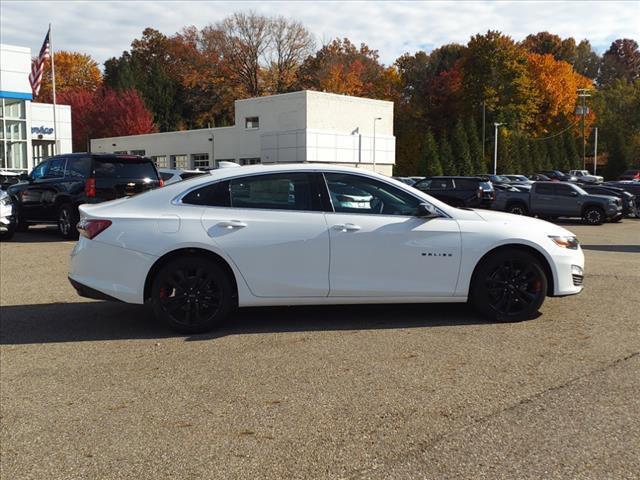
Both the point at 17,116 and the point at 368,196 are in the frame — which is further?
the point at 17,116

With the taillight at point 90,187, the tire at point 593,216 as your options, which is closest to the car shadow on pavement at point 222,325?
the taillight at point 90,187

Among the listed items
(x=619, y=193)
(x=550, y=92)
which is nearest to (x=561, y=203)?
(x=619, y=193)

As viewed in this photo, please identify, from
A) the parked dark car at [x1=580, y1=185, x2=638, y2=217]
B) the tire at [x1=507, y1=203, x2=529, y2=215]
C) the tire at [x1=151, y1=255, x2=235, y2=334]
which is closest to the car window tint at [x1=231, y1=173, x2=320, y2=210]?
the tire at [x1=151, y1=255, x2=235, y2=334]

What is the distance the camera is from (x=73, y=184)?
45.2ft

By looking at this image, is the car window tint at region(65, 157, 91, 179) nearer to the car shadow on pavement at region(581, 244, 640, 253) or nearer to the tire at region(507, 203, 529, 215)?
the car shadow on pavement at region(581, 244, 640, 253)

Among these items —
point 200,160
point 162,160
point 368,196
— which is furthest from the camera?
point 162,160

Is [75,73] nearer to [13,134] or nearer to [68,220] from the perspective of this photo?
[13,134]

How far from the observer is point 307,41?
6894 centimetres

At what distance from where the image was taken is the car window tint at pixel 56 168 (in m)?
14.0

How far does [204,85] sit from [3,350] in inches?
2800

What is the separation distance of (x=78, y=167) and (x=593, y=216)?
17.8 meters

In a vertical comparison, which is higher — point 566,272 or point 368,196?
point 368,196

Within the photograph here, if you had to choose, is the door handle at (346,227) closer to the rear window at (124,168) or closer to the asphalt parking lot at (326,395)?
the asphalt parking lot at (326,395)

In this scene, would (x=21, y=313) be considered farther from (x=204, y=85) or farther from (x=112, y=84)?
(x=112, y=84)
